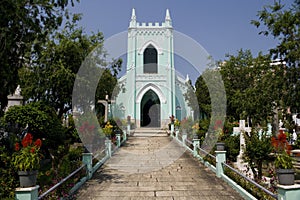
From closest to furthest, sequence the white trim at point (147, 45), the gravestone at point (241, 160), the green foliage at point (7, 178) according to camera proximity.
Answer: the green foliage at point (7, 178), the gravestone at point (241, 160), the white trim at point (147, 45)

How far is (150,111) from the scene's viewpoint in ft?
102

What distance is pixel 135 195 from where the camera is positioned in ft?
22.8

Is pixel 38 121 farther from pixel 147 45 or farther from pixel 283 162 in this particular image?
pixel 147 45

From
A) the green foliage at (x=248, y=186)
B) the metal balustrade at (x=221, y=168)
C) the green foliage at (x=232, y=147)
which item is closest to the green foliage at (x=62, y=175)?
the metal balustrade at (x=221, y=168)

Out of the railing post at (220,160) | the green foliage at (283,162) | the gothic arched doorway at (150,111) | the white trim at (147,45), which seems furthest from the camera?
the gothic arched doorway at (150,111)

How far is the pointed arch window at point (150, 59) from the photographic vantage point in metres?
30.0

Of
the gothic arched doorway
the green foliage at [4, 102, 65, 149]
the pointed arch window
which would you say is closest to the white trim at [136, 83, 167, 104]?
the gothic arched doorway

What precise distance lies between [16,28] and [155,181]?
532cm

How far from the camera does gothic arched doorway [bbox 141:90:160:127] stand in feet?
99.7

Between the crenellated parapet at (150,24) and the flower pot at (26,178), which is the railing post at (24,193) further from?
the crenellated parapet at (150,24)

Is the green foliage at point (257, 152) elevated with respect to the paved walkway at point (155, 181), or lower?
elevated

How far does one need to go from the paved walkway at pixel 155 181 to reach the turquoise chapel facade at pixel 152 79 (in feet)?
50.5

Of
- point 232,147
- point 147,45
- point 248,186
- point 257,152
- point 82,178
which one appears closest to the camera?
point 248,186

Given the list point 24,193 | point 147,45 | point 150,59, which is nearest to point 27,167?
point 24,193
